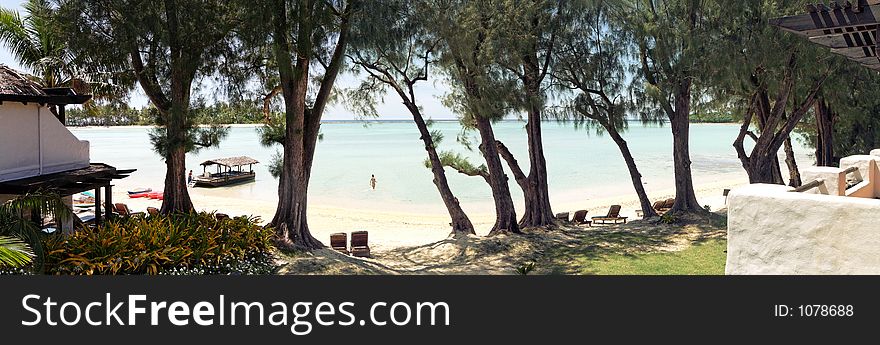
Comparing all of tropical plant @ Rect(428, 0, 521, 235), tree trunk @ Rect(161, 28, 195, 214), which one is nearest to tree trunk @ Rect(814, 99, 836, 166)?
tropical plant @ Rect(428, 0, 521, 235)

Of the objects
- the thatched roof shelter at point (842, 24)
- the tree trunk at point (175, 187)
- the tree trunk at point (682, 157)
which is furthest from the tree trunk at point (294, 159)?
the tree trunk at point (682, 157)

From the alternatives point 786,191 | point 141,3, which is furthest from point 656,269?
point 141,3

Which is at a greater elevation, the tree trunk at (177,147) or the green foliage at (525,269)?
the tree trunk at (177,147)

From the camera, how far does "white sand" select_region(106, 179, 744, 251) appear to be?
21.3m

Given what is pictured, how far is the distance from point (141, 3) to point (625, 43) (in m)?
12.5

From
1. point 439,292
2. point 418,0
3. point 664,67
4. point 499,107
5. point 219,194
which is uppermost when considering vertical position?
point 418,0

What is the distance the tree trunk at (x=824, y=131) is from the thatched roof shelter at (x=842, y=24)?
16.0 metres

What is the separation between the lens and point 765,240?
5.25 metres

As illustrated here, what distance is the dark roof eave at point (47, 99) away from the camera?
1059 cm

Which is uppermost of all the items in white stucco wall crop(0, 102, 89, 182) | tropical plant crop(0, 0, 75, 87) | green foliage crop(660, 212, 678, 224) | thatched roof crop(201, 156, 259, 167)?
tropical plant crop(0, 0, 75, 87)

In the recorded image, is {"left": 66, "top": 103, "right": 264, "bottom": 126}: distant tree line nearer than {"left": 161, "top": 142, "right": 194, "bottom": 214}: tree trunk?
Yes

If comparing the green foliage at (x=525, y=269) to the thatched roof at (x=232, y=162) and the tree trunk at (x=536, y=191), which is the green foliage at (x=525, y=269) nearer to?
the tree trunk at (x=536, y=191)

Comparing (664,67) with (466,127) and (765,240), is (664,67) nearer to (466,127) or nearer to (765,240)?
(466,127)

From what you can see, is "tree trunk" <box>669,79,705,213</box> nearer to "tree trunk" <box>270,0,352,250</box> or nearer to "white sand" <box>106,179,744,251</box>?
"white sand" <box>106,179,744,251</box>
